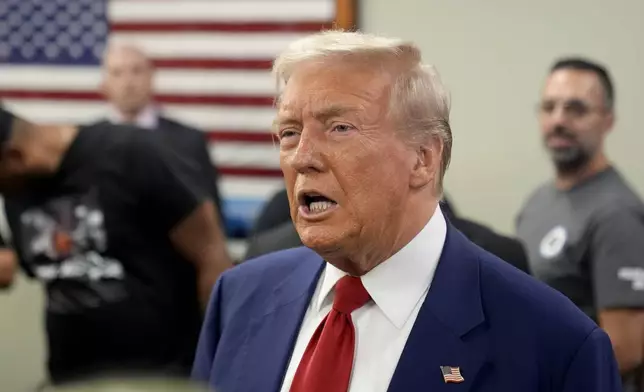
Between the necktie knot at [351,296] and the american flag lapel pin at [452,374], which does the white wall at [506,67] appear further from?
the american flag lapel pin at [452,374]

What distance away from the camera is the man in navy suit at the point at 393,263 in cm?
128

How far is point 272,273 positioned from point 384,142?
1.08 ft

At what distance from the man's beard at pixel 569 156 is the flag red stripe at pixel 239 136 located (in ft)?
4.41

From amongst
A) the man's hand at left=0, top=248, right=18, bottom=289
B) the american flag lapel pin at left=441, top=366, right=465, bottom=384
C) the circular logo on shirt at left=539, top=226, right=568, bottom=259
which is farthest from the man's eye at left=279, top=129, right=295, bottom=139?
the circular logo on shirt at left=539, top=226, right=568, bottom=259

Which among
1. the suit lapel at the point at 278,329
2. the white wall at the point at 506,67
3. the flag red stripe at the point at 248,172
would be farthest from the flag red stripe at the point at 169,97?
the suit lapel at the point at 278,329

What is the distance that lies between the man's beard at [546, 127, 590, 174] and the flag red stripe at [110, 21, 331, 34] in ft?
3.71

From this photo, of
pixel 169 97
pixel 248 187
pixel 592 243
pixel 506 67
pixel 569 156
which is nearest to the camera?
pixel 592 243

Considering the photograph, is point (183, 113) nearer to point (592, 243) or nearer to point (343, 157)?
point (592, 243)

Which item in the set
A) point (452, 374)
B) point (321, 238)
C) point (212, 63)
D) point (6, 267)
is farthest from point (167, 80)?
point (452, 374)

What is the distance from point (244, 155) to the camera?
426 cm

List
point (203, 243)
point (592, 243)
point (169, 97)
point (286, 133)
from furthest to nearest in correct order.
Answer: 1. point (169, 97)
2. point (592, 243)
3. point (203, 243)
4. point (286, 133)

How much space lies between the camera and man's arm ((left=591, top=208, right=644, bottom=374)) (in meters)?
2.68

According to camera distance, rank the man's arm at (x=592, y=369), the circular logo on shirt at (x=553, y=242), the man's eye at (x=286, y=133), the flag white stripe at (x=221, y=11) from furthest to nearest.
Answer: the flag white stripe at (x=221, y=11)
the circular logo on shirt at (x=553, y=242)
the man's eye at (x=286, y=133)
the man's arm at (x=592, y=369)

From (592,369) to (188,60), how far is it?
331 centimetres
